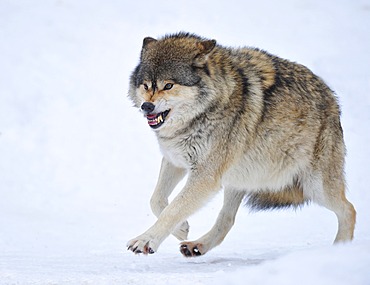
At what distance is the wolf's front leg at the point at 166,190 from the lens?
20.3 feet

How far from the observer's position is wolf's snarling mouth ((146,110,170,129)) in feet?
18.2

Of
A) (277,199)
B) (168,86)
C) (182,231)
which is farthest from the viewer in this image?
(277,199)

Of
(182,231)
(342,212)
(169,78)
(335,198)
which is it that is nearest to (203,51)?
(169,78)

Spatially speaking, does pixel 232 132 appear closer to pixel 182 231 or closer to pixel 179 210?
pixel 179 210

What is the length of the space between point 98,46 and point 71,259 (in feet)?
24.1

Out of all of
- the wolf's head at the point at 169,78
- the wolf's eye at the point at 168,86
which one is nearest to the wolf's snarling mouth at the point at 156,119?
the wolf's head at the point at 169,78

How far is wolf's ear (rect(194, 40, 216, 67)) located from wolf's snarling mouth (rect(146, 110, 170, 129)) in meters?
0.47

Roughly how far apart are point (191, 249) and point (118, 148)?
469 cm

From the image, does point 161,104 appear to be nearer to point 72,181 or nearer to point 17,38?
point 72,181

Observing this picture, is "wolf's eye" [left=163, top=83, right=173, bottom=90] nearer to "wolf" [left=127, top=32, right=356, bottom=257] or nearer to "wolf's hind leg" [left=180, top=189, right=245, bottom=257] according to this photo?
"wolf" [left=127, top=32, right=356, bottom=257]

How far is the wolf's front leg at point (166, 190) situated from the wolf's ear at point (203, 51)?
95 cm

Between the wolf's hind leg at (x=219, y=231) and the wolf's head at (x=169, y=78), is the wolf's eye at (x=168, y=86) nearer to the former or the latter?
the wolf's head at (x=169, y=78)

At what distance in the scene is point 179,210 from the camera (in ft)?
18.0

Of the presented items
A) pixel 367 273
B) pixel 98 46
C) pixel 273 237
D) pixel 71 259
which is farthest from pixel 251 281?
pixel 98 46
